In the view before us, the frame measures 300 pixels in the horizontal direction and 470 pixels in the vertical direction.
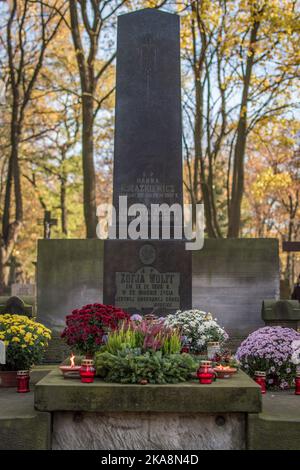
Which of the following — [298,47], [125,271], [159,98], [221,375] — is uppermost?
[298,47]

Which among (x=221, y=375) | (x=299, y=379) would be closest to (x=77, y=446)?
(x=221, y=375)

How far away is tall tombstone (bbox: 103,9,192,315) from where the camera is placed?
12.4 meters

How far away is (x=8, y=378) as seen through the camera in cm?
919

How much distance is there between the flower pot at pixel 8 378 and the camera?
9148 millimetres

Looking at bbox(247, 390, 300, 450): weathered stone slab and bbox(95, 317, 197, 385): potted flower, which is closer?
bbox(247, 390, 300, 450): weathered stone slab

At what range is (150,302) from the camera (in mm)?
12258

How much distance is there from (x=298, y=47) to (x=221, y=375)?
61.4ft

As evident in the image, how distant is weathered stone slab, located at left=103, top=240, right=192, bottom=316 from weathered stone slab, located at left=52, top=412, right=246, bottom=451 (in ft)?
17.0

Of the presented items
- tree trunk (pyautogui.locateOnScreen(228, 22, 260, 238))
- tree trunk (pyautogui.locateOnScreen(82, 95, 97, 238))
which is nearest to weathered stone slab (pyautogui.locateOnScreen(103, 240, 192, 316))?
tree trunk (pyautogui.locateOnScreen(82, 95, 97, 238))

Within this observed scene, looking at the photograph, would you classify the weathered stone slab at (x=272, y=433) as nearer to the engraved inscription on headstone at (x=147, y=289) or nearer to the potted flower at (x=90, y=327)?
the potted flower at (x=90, y=327)

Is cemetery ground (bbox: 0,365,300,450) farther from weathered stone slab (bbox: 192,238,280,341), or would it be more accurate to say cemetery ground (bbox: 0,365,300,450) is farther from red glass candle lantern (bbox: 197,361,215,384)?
weathered stone slab (bbox: 192,238,280,341)

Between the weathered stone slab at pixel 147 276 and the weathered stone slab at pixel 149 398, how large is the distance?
5.22 m

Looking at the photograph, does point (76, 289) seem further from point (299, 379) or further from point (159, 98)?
point (299, 379)

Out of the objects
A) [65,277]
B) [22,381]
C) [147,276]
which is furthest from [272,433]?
[65,277]
